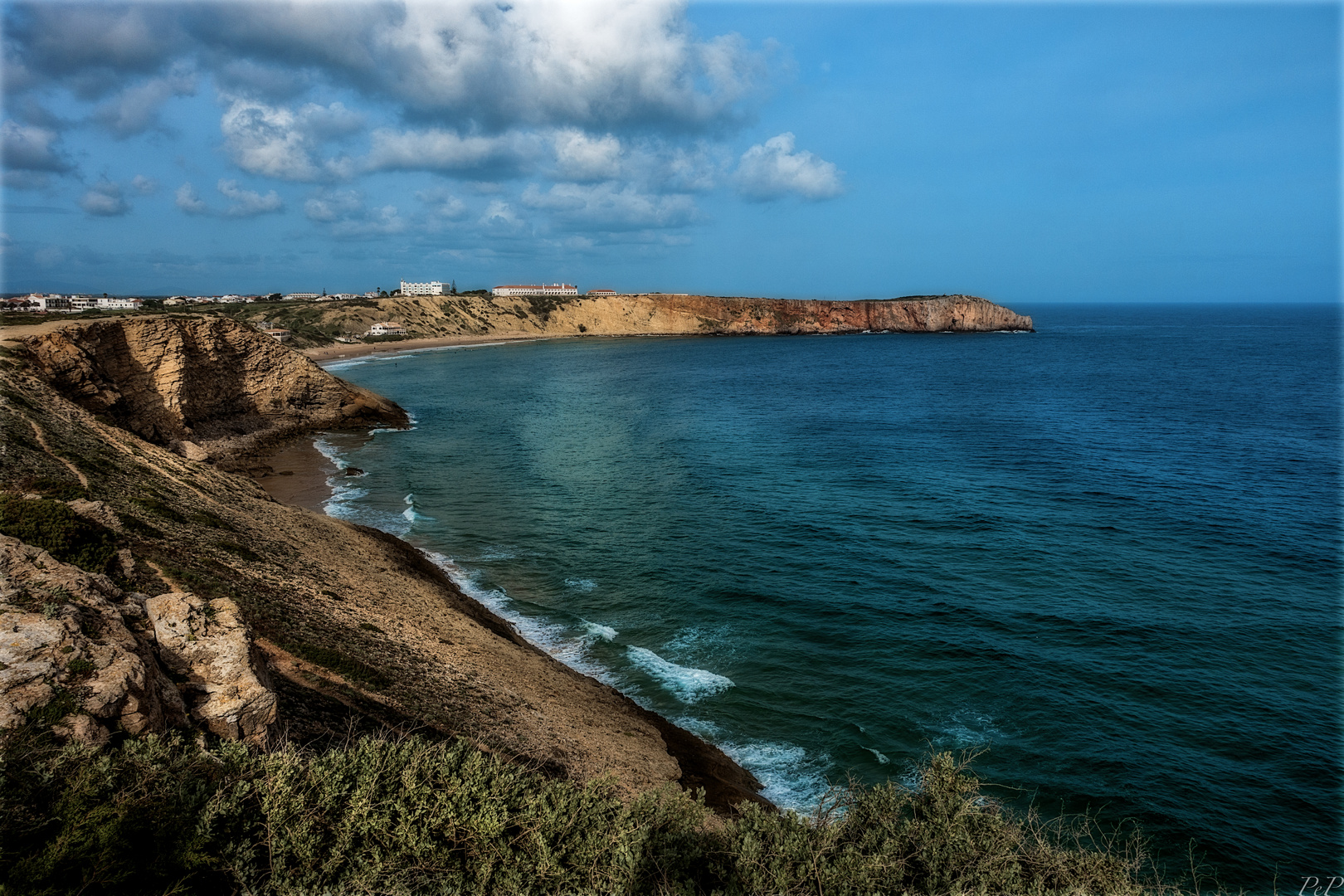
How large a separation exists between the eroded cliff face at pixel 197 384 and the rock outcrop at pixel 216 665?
28407mm

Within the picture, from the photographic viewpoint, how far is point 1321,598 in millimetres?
26469

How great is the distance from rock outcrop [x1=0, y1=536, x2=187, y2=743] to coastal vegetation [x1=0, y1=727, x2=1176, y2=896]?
0.54 metres

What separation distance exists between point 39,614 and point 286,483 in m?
33.2

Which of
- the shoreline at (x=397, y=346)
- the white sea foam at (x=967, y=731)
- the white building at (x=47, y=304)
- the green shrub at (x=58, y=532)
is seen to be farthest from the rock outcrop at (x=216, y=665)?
the white building at (x=47, y=304)

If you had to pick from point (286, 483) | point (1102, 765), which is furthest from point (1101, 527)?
point (286, 483)

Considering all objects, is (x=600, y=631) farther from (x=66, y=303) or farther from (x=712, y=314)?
(x=66, y=303)

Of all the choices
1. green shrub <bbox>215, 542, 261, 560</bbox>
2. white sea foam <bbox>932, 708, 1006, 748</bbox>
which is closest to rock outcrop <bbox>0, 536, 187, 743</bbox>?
green shrub <bbox>215, 542, 261, 560</bbox>

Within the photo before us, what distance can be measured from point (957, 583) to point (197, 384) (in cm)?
5029

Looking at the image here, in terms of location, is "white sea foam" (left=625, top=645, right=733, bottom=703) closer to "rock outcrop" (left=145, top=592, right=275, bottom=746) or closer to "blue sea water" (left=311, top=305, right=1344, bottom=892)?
"blue sea water" (left=311, top=305, right=1344, bottom=892)

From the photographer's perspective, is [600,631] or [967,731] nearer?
[967,731]

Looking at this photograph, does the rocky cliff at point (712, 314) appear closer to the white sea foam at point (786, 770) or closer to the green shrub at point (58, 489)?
the green shrub at point (58, 489)

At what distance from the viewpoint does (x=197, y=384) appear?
48562 mm

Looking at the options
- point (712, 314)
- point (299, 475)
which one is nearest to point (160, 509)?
point (299, 475)

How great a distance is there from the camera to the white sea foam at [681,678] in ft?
70.9
